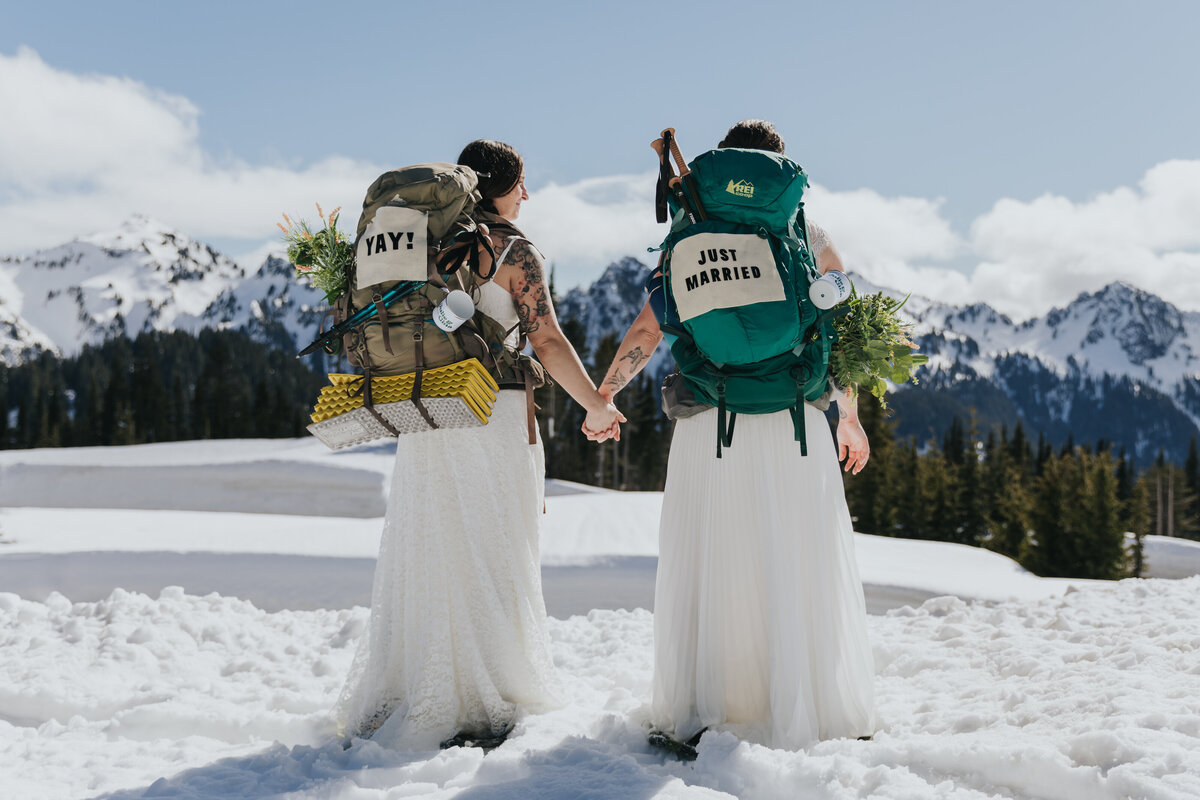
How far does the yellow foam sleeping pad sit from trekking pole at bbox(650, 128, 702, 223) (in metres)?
1.00

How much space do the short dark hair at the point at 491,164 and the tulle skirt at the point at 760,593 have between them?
1.28 meters

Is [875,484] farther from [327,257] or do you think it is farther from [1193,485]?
[1193,485]

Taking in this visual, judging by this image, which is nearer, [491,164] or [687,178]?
[687,178]

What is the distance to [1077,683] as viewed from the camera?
143 inches

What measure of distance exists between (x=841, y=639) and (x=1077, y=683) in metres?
1.34

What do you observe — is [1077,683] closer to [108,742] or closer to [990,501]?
[108,742]

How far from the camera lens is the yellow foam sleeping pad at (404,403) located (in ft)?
9.96

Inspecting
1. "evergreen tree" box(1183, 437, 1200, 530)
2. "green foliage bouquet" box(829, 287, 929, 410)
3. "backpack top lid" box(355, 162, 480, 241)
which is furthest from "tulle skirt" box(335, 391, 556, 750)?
"evergreen tree" box(1183, 437, 1200, 530)

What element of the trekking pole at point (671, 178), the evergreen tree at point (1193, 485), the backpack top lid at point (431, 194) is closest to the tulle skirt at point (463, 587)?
the backpack top lid at point (431, 194)

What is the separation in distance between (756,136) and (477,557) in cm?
203

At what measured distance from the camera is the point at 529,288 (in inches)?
130

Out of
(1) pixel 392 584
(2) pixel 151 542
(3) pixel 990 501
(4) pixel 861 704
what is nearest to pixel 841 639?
(4) pixel 861 704

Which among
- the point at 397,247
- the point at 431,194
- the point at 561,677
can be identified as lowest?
the point at 561,677

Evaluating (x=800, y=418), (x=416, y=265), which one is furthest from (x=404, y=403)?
(x=800, y=418)
